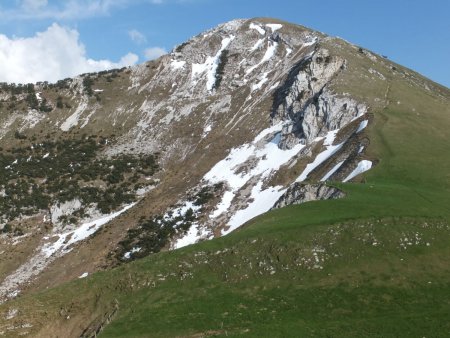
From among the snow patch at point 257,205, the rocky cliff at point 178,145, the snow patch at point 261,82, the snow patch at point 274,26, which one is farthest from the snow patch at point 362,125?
the snow patch at point 274,26

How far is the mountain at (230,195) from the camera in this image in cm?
3134

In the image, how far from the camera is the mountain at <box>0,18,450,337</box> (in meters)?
31.3

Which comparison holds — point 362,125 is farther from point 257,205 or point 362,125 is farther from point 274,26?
point 274,26

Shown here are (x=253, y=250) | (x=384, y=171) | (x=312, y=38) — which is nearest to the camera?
(x=253, y=250)

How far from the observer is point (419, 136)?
7069 centimetres

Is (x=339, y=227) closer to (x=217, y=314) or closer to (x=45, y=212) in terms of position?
(x=217, y=314)

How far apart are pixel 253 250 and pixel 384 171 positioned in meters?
27.1

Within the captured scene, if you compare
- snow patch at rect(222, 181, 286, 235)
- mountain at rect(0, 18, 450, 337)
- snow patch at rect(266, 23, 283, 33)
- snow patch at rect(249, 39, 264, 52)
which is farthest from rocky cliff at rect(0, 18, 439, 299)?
snow patch at rect(249, 39, 264, 52)

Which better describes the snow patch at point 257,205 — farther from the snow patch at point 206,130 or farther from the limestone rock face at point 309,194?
the snow patch at point 206,130

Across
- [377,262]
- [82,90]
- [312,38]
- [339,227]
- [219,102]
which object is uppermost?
[82,90]

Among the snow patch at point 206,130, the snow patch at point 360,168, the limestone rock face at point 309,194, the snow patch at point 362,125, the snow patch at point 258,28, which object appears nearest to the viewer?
the limestone rock face at point 309,194

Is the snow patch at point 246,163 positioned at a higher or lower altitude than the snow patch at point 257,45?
lower

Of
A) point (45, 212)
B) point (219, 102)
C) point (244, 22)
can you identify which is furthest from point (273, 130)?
point (244, 22)

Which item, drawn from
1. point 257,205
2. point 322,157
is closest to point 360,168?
point 322,157
